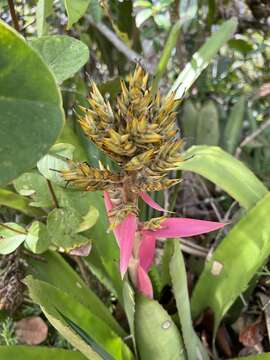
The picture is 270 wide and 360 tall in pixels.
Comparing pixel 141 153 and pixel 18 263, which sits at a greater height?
pixel 141 153

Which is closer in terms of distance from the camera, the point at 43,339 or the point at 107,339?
the point at 107,339

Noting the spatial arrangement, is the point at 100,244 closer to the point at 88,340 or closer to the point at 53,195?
the point at 53,195

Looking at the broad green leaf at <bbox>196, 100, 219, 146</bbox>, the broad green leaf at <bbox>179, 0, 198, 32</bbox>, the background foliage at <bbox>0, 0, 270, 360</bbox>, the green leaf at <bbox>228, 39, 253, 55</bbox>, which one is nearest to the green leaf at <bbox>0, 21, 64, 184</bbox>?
the background foliage at <bbox>0, 0, 270, 360</bbox>

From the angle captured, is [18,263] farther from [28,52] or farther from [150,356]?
[28,52]

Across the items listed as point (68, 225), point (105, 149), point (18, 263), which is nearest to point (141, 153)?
point (105, 149)

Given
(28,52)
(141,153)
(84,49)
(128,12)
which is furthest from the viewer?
(128,12)
